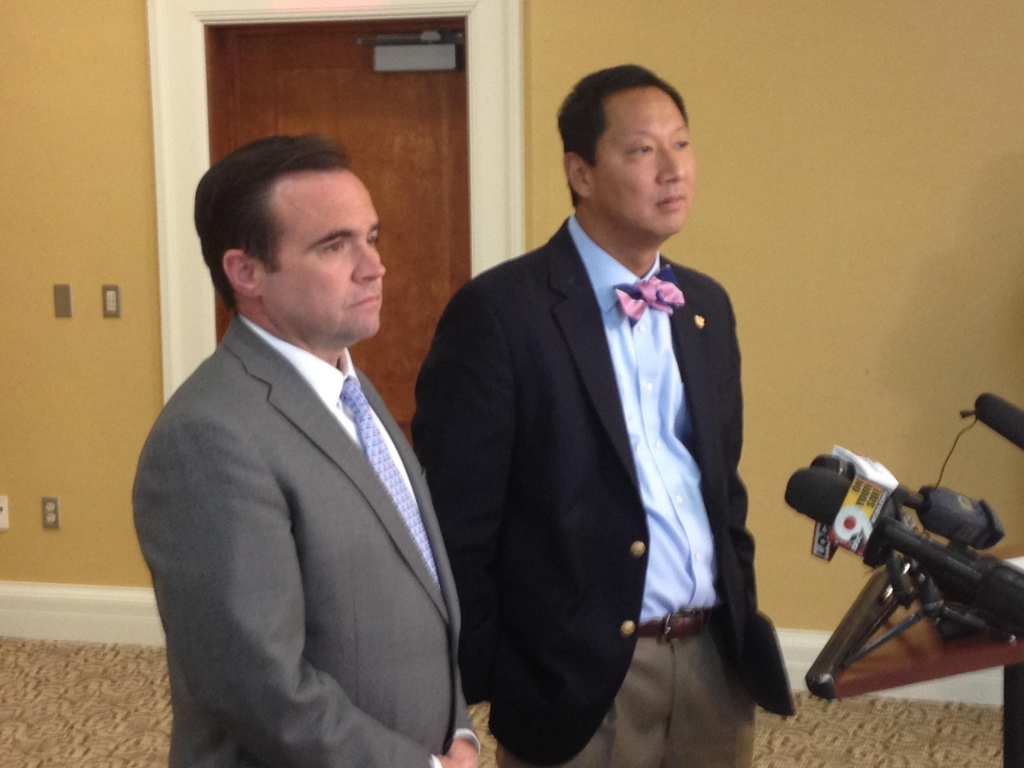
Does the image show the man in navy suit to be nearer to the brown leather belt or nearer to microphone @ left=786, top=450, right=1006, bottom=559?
the brown leather belt

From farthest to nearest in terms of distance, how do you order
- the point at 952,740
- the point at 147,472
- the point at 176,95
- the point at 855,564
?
the point at 176,95, the point at 855,564, the point at 952,740, the point at 147,472

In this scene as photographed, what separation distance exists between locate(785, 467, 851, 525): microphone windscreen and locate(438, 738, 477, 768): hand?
0.52m

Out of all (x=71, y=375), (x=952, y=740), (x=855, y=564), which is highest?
(x=71, y=375)

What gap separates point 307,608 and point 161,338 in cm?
281

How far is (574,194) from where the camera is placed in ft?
6.02

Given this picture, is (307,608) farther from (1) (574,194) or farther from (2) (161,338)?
(2) (161,338)

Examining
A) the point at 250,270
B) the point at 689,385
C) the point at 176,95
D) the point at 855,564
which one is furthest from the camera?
the point at 176,95

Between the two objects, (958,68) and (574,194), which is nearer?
(574,194)

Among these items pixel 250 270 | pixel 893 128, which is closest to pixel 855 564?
pixel 893 128

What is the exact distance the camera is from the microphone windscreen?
121 centimetres

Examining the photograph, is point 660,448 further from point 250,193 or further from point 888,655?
point 250,193

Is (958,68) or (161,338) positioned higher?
(958,68)

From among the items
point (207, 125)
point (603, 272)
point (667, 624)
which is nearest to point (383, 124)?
point (207, 125)

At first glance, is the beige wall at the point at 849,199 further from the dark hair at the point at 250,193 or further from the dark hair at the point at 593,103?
the dark hair at the point at 250,193
